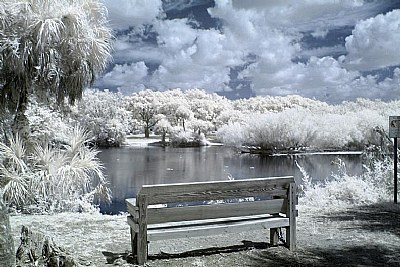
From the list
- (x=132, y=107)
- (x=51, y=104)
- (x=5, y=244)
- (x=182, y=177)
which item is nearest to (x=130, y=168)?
(x=182, y=177)

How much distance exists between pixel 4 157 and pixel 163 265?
367cm

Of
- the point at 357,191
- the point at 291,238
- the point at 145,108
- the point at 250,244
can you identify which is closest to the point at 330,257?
the point at 291,238

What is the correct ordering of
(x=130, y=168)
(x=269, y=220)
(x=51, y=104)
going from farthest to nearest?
(x=130, y=168)
(x=51, y=104)
(x=269, y=220)

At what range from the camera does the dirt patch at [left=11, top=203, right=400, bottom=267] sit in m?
3.33

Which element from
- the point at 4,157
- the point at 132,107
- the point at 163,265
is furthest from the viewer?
the point at 132,107

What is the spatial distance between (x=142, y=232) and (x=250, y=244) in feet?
3.63

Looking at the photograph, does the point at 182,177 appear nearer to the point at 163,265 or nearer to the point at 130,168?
the point at 130,168

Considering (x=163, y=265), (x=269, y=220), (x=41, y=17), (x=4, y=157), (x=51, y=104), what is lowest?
(x=163, y=265)

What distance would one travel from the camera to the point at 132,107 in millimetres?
29359

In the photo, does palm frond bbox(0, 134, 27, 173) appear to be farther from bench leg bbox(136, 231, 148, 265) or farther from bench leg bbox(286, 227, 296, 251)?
bench leg bbox(286, 227, 296, 251)

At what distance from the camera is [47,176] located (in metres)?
6.11

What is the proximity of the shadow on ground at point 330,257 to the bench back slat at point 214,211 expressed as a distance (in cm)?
35

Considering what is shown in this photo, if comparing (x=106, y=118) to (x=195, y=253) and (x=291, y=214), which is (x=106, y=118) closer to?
(x=195, y=253)

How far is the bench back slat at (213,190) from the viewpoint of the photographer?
3.17m
